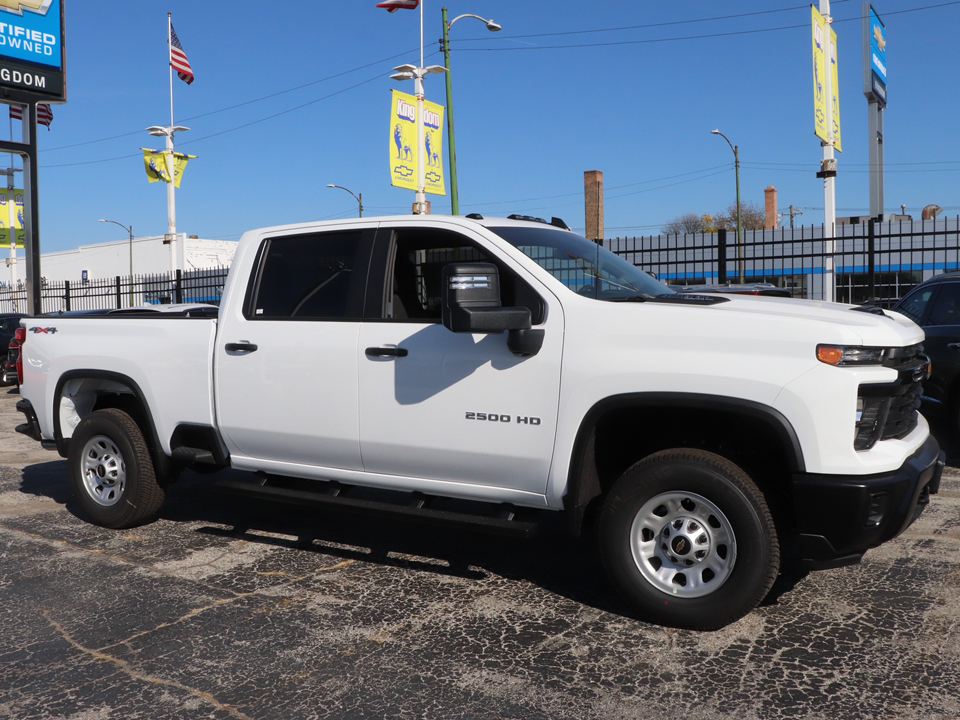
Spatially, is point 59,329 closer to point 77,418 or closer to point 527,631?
point 77,418

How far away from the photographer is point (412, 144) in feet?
68.7

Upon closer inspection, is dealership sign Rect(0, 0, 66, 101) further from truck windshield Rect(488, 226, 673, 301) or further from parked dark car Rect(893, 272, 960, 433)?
parked dark car Rect(893, 272, 960, 433)

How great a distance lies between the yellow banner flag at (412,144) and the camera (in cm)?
2036

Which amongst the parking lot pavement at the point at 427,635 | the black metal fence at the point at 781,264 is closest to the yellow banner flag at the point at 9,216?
the black metal fence at the point at 781,264

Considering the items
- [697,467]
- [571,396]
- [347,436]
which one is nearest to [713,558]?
[697,467]

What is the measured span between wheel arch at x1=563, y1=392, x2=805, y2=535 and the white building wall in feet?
239

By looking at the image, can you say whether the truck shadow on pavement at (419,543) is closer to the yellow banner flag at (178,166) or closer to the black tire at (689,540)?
the black tire at (689,540)

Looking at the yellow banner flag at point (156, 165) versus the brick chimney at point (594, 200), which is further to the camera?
the brick chimney at point (594, 200)

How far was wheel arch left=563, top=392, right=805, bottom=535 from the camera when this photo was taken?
3949 millimetres

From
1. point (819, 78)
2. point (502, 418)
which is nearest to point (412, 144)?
point (819, 78)

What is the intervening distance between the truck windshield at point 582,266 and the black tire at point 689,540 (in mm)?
920

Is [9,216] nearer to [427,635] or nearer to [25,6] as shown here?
[25,6]

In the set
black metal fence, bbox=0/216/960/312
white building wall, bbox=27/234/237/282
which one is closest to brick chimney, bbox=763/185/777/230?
black metal fence, bbox=0/216/960/312

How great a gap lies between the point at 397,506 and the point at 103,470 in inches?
104
